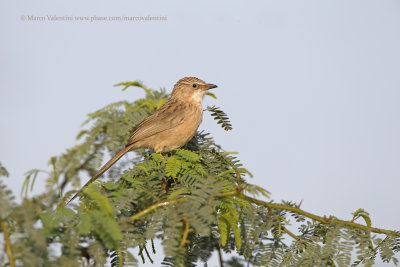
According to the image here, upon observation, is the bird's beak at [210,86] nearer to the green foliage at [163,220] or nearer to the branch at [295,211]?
the green foliage at [163,220]

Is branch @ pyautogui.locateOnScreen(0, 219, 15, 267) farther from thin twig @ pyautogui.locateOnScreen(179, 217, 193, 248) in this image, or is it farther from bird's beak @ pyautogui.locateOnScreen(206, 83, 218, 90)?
bird's beak @ pyautogui.locateOnScreen(206, 83, 218, 90)

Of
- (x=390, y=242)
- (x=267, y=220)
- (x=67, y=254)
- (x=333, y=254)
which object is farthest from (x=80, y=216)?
(x=390, y=242)

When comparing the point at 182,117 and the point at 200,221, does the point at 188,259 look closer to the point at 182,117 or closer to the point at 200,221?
the point at 200,221

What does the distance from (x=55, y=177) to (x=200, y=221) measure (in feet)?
2.42

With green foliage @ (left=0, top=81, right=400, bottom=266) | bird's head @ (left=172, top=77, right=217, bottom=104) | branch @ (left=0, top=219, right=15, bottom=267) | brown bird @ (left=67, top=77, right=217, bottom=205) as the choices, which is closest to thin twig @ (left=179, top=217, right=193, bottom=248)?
green foliage @ (left=0, top=81, right=400, bottom=266)

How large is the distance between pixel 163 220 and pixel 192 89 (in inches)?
191

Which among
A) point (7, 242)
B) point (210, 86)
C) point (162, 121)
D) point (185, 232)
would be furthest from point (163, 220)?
point (210, 86)

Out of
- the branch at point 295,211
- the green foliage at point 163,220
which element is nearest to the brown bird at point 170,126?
the green foliage at point 163,220

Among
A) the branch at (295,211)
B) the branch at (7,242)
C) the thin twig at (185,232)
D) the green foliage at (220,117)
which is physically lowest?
the branch at (7,242)

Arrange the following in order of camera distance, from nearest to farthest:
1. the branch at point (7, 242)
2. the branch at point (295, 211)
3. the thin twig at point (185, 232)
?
the branch at point (7, 242) → the thin twig at point (185, 232) → the branch at point (295, 211)

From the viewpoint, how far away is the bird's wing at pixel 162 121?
5.54 metres

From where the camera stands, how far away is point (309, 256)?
281 centimetres

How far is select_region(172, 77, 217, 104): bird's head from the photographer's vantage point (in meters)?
6.93

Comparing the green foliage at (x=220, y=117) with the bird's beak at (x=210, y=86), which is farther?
the bird's beak at (x=210, y=86)
